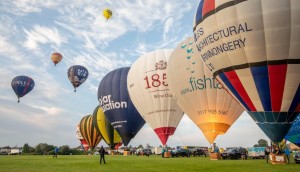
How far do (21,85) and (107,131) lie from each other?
1706 centimetres

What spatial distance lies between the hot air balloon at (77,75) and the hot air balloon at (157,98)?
18.6 metres

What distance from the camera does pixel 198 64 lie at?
34.6 m

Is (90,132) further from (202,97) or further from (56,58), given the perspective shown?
(202,97)

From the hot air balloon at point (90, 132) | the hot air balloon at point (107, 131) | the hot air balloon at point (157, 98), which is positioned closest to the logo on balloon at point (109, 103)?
the hot air balloon at point (157, 98)

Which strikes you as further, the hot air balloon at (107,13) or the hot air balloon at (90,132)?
the hot air balloon at (90,132)

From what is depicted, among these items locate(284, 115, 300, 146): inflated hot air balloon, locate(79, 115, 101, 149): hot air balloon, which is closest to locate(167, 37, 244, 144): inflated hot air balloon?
locate(284, 115, 300, 146): inflated hot air balloon

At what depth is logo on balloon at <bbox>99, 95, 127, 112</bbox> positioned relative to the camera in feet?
157

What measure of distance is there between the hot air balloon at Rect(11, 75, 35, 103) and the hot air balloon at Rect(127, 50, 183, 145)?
25.2 metres

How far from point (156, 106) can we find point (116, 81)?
10.3 meters

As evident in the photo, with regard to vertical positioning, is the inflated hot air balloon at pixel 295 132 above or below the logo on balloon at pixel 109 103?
below

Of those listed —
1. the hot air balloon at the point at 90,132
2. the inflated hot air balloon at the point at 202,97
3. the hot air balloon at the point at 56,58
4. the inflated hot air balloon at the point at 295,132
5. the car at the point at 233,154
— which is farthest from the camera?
the hot air balloon at the point at 90,132

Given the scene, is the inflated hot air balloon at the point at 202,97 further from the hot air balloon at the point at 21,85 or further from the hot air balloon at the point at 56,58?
the hot air balloon at the point at 21,85

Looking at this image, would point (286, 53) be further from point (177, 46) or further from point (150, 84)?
point (150, 84)

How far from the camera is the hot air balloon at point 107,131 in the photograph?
56938 mm
